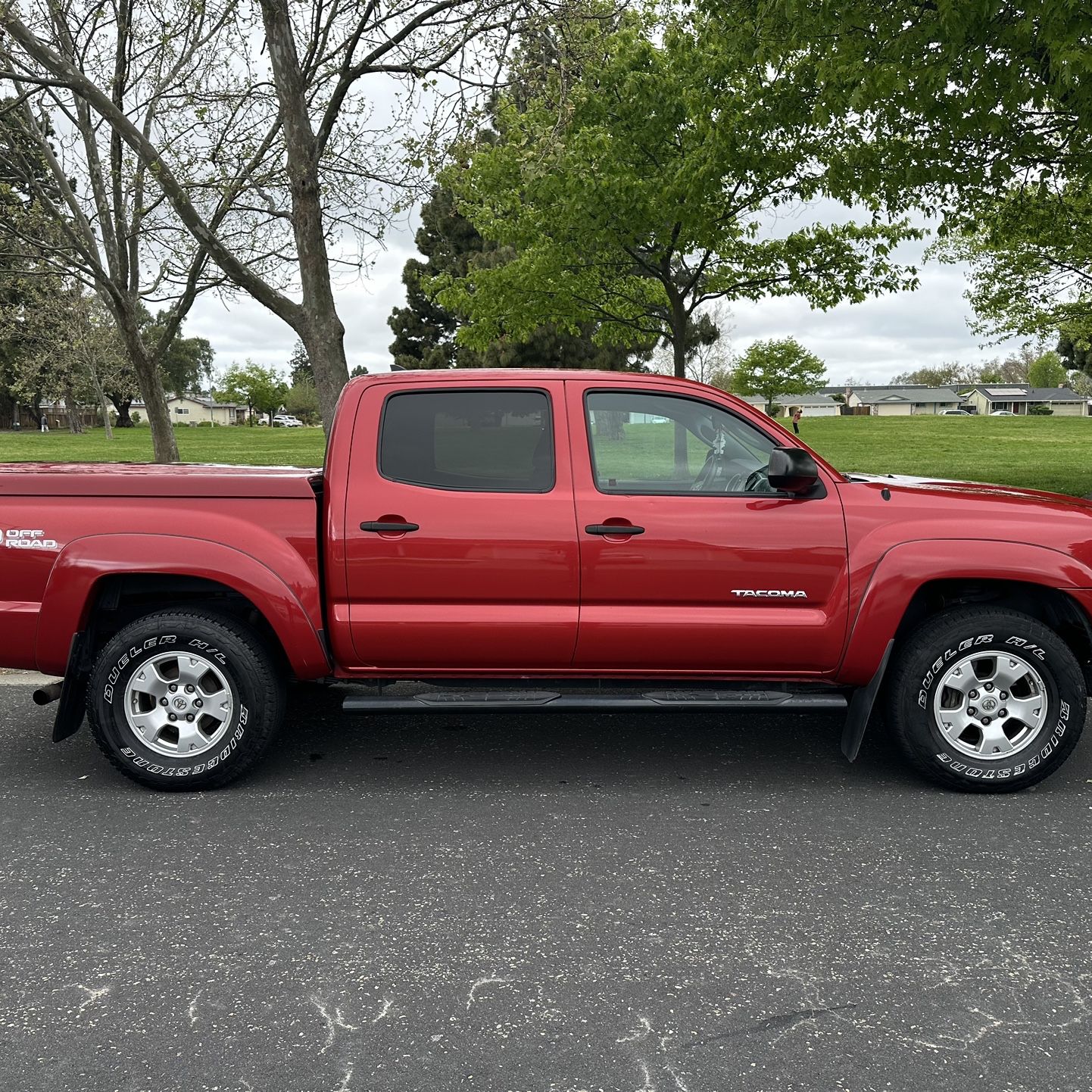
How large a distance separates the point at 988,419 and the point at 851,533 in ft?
218

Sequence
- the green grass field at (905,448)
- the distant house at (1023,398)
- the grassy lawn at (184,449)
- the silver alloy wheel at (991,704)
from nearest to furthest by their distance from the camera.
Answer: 1. the silver alloy wheel at (991,704)
2. the green grass field at (905,448)
3. the grassy lawn at (184,449)
4. the distant house at (1023,398)

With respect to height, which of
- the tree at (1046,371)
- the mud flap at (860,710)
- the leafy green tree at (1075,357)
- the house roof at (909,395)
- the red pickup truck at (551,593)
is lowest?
the mud flap at (860,710)

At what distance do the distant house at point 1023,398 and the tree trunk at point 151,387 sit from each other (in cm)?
14023

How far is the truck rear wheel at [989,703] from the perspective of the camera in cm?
459

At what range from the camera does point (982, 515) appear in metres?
4.65

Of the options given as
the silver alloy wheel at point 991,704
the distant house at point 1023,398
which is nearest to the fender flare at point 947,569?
the silver alloy wheel at point 991,704

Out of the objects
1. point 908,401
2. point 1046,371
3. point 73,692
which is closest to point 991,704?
point 73,692

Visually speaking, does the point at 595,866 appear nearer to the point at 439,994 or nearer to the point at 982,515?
the point at 439,994

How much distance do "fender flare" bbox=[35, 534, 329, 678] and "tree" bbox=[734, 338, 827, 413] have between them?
8078 cm

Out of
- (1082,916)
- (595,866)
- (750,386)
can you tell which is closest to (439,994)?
(595,866)

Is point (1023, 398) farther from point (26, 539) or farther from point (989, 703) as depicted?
point (26, 539)

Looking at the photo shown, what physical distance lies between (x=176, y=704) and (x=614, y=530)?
2.09m

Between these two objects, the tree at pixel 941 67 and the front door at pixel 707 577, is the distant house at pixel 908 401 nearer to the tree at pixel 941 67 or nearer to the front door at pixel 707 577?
the tree at pixel 941 67

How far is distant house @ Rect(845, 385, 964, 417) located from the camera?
6132 inches
